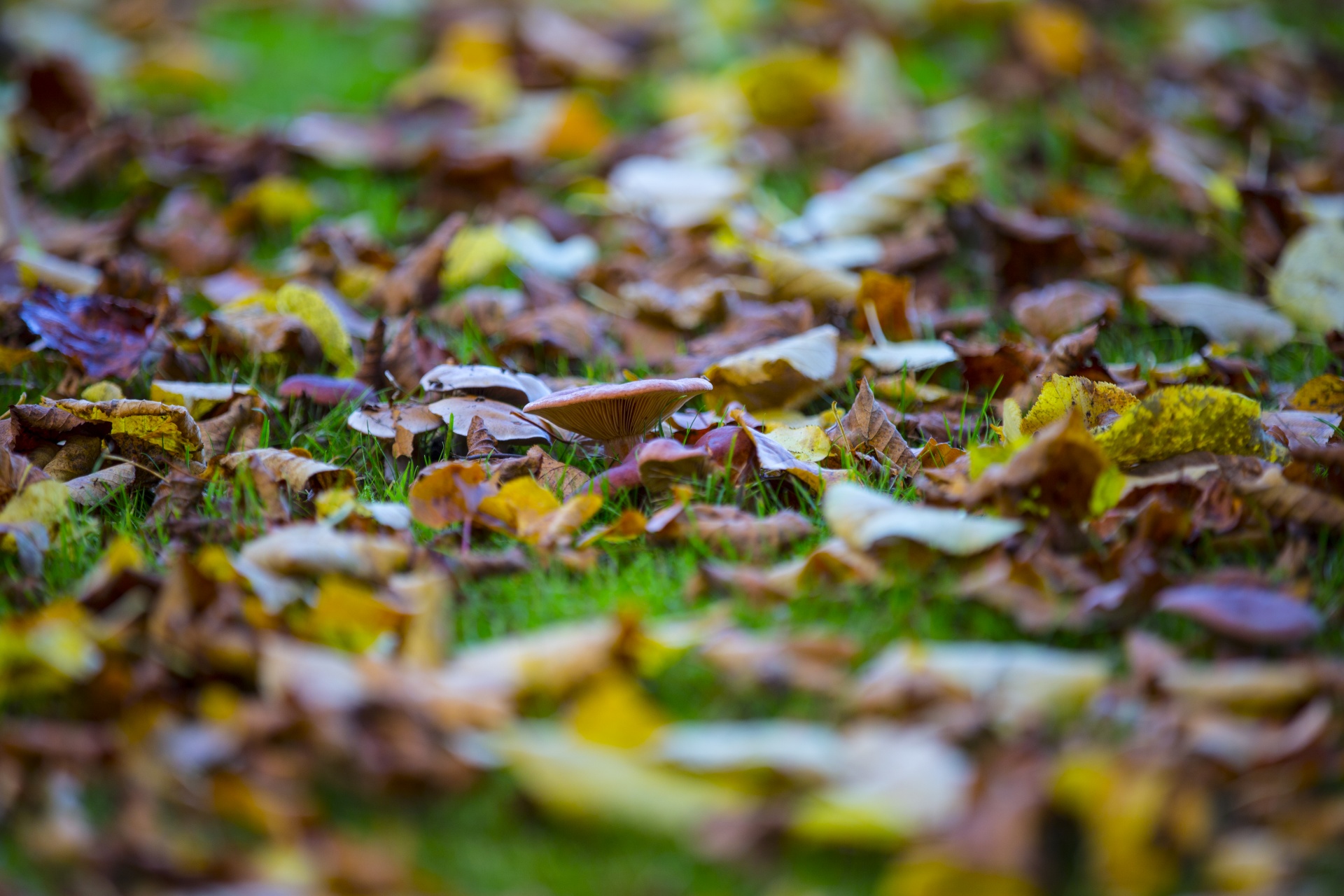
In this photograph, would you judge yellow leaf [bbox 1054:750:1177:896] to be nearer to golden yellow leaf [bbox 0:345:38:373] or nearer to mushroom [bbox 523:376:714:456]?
mushroom [bbox 523:376:714:456]

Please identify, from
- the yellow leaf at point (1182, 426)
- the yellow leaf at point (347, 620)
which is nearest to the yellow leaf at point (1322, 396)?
→ the yellow leaf at point (1182, 426)

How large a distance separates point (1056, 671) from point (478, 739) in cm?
59

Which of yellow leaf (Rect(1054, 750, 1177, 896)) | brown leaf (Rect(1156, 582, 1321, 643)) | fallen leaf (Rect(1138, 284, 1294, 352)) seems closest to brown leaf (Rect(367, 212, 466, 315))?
fallen leaf (Rect(1138, 284, 1294, 352))

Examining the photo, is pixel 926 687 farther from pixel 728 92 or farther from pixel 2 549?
pixel 728 92

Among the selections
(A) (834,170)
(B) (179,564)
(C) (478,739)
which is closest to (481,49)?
(A) (834,170)

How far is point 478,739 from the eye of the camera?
1.18 m

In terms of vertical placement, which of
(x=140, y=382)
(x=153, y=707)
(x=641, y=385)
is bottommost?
(x=140, y=382)

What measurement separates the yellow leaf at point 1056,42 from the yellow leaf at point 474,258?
6.05 feet

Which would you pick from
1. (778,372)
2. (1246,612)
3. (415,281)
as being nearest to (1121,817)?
(1246,612)

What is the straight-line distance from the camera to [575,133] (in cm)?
311

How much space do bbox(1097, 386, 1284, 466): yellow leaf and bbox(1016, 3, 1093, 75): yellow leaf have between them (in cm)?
209

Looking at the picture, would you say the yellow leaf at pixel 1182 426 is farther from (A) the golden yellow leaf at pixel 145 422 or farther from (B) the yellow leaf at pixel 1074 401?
(A) the golden yellow leaf at pixel 145 422

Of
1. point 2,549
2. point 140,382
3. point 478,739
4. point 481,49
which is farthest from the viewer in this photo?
point 481,49

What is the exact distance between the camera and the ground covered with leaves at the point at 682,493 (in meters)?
1.09
